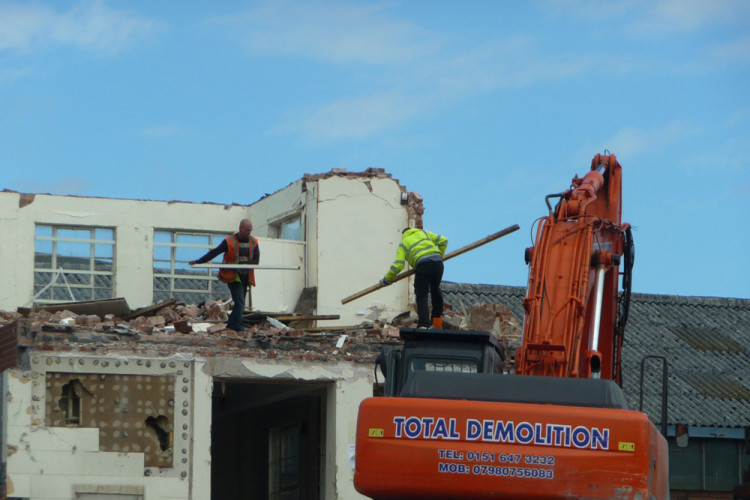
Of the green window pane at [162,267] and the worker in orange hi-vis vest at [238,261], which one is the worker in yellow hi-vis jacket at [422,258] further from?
the green window pane at [162,267]

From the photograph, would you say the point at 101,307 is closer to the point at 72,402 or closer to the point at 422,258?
the point at 72,402

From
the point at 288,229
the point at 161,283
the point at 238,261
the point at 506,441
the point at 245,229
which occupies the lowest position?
the point at 506,441

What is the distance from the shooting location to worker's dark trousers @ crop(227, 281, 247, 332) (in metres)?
21.4

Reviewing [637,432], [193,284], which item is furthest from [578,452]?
[193,284]

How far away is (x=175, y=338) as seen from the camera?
799 inches

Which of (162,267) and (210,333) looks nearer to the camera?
(210,333)

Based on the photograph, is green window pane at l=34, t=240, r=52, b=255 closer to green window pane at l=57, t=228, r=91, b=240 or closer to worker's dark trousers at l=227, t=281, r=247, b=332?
green window pane at l=57, t=228, r=91, b=240

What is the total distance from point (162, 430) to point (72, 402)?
1.40m

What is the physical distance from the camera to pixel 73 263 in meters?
25.8

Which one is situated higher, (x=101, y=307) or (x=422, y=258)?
(x=422, y=258)

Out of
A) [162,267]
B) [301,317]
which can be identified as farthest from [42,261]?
[301,317]

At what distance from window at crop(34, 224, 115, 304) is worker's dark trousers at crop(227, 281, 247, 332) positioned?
5.24 meters

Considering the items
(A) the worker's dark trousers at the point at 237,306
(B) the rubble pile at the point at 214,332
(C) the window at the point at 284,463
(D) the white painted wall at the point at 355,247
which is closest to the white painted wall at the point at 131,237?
(D) the white painted wall at the point at 355,247

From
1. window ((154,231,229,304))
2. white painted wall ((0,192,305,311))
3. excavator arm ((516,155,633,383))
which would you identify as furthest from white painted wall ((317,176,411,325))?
excavator arm ((516,155,633,383))
